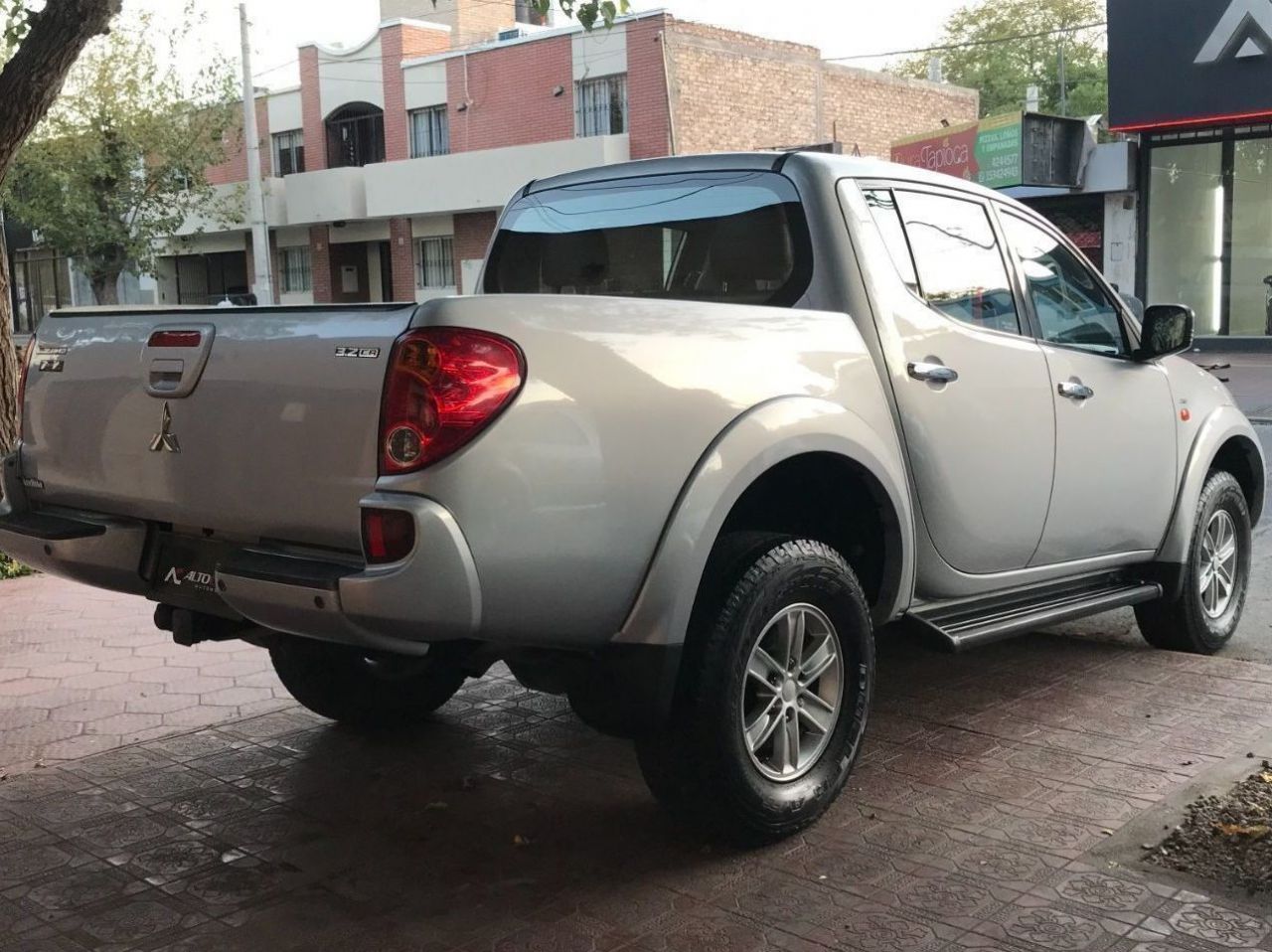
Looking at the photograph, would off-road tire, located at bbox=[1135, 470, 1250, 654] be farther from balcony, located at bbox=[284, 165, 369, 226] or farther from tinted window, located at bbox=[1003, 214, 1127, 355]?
balcony, located at bbox=[284, 165, 369, 226]

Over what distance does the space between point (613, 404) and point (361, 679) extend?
202 cm

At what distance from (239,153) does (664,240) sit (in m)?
38.8

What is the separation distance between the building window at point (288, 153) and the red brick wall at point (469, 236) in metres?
6.90

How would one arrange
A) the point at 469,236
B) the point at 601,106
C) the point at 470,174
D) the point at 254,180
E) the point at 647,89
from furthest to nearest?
1. the point at 469,236
2. the point at 254,180
3. the point at 470,174
4. the point at 601,106
5. the point at 647,89

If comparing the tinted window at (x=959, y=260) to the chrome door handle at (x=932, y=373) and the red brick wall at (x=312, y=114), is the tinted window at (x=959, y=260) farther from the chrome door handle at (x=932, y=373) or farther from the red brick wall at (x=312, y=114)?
the red brick wall at (x=312, y=114)

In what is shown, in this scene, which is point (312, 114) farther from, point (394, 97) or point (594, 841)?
point (594, 841)

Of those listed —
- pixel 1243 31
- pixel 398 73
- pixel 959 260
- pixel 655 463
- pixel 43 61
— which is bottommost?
pixel 655 463

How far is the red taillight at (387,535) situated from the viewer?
3.14m

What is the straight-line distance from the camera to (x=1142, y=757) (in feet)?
14.8

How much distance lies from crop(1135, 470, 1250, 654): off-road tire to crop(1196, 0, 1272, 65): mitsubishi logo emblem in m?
18.9

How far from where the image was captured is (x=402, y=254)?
37125 millimetres

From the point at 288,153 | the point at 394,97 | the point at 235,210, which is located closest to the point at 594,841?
the point at 394,97

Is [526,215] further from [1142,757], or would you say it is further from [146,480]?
[1142,757]

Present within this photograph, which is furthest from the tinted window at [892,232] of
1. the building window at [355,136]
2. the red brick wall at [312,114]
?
the red brick wall at [312,114]
